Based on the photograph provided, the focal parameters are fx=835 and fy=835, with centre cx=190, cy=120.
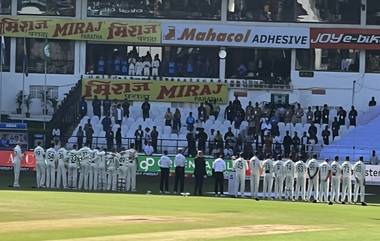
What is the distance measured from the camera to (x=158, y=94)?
4650 cm

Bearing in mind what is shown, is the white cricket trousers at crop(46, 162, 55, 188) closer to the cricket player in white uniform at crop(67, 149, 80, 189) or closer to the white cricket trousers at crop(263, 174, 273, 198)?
the cricket player in white uniform at crop(67, 149, 80, 189)

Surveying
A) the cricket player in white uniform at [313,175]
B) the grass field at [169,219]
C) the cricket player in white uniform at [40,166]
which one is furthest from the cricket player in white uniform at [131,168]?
the cricket player in white uniform at [313,175]

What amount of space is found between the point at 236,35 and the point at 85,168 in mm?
17920

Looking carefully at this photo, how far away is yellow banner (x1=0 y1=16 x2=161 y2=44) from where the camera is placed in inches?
1843

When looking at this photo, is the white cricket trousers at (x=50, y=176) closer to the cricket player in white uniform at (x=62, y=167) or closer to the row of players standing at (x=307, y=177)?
the cricket player in white uniform at (x=62, y=167)

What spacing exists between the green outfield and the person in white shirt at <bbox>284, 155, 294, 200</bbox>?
3.10 m

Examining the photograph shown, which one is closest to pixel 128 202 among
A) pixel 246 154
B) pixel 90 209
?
pixel 90 209

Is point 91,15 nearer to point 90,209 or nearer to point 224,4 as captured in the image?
point 224,4

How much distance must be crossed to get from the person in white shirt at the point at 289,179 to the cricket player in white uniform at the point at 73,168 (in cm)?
780

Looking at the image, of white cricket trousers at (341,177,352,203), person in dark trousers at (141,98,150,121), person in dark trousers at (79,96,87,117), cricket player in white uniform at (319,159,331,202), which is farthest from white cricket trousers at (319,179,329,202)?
person in dark trousers at (79,96,87,117)

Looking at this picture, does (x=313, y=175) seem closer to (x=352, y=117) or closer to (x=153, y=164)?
(x=153, y=164)

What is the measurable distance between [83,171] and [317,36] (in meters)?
19.7

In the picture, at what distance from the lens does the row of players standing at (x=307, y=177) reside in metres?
29.9

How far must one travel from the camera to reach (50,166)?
31.3 meters
